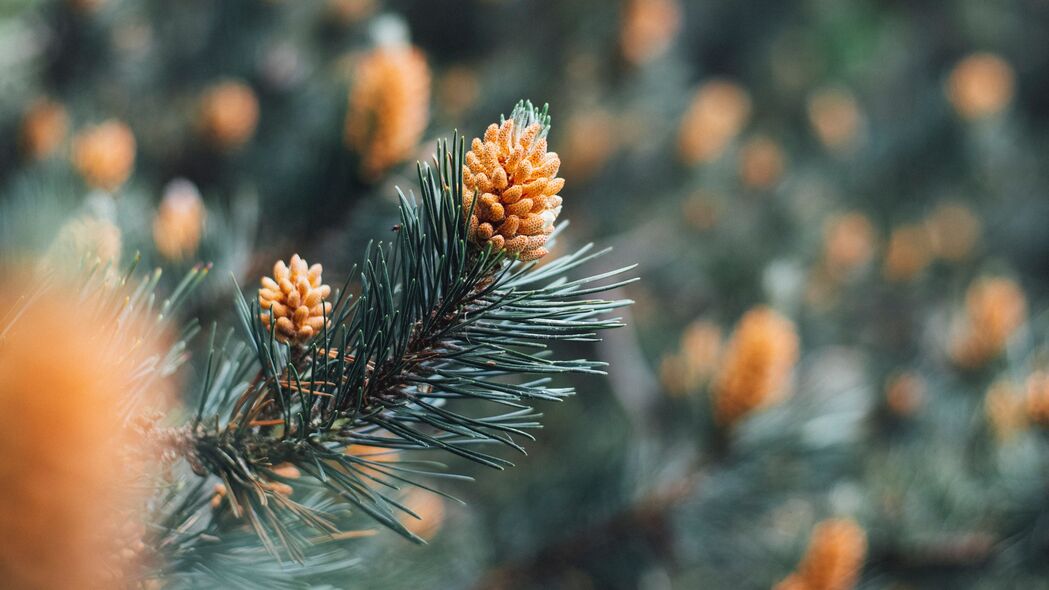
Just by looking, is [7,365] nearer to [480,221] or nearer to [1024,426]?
[480,221]

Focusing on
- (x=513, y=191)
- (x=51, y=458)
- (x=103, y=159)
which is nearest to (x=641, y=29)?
(x=103, y=159)

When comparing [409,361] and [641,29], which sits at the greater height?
[641,29]

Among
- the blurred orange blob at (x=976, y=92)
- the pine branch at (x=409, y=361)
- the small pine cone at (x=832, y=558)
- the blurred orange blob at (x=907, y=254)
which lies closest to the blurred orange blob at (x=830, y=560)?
the small pine cone at (x=832, y=558)

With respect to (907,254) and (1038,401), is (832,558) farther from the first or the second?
(907,254)

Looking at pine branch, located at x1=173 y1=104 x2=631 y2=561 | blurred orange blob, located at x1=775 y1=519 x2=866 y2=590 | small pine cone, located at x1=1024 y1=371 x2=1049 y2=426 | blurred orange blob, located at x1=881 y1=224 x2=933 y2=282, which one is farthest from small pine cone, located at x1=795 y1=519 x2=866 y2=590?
blurred orange blob, located at x1=881 y1=224 x2=933 y2=282

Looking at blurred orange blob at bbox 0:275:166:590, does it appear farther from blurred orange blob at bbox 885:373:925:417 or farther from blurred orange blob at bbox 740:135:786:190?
blurred orange blob at bbox 740:135:786:190

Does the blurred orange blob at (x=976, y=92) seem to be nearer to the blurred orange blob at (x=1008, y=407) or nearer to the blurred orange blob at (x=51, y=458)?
the blurred orange blob at (x=1008, y=407)

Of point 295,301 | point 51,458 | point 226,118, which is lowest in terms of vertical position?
point 51,458
